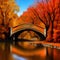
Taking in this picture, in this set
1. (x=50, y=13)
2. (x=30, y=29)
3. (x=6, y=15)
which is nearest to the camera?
(x=50, y=13)

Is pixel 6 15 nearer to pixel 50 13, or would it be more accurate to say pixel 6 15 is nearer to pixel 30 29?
pixel 30 29

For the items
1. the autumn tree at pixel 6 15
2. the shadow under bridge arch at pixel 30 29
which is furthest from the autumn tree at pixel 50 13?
the autumn tree at pixel 6 15

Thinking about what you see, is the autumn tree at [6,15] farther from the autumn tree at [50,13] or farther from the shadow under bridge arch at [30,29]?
the autumn tree at [50,13]

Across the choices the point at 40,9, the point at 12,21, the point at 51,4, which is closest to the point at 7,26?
the point at 12,21

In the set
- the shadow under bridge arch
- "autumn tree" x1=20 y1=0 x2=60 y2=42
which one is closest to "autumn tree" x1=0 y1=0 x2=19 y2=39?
the shadow under bridge arch

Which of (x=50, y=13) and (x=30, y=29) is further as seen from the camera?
(x=30, y=29)

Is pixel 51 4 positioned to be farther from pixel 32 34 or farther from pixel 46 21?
pixel 32 34

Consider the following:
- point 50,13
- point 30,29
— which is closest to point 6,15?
point 30,29

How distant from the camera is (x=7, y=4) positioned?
48.7m

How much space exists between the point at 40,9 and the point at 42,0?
154 cm

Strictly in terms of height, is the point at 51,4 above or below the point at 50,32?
→ above

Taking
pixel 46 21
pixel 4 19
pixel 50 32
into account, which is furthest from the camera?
pixel 4 19

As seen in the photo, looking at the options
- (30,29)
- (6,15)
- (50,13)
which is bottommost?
(30,29)

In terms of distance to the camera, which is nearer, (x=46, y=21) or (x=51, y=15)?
(x=51, y=15)
